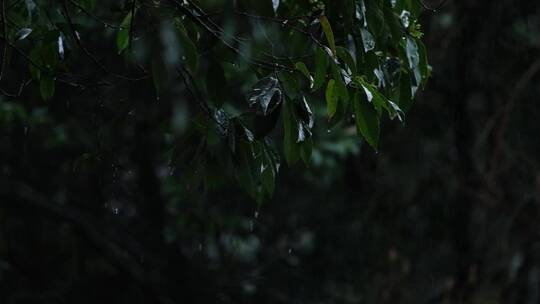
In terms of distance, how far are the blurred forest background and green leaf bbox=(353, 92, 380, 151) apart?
386cm

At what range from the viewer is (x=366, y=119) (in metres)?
2.20

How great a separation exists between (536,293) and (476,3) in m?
2.05

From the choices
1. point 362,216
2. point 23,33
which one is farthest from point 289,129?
point 362,216

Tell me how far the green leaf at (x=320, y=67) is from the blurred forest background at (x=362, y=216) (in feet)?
12.5

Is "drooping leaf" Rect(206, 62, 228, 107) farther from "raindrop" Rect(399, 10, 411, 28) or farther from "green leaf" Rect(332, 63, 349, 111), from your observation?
"raindrop" Rect(399, 10, 411, 28)

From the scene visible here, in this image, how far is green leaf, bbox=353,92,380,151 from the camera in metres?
2.19

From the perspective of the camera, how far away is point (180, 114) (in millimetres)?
2488

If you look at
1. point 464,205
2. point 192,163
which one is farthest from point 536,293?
point 192,163

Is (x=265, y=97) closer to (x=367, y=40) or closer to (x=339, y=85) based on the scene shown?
(x=339, y=85)

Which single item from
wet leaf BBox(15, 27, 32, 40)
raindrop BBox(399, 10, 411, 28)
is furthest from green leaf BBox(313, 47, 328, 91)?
wet leaf BBox(15, 27, 32, 40)

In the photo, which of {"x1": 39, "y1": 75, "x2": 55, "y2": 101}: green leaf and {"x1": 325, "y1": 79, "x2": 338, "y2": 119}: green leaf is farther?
{"x1": 39, "y1": 75, "x2": 55, "y2": 101}: green leaf

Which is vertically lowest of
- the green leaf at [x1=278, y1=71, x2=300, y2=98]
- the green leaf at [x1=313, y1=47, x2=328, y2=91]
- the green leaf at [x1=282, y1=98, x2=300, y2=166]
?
the green leaf at [x1=282, y1=98, x2=300, y2=166]

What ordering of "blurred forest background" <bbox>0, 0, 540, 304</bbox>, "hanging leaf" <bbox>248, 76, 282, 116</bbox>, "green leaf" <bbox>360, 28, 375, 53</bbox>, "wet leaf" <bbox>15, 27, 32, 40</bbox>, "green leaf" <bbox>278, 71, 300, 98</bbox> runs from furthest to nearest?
"blurred forest background" <bbox>0, 0, 540, 304</bbox>, "wet leaf" <bbox>15, 27, 32, 40</bbox>, "green leaf" <bbox>360, 28, 375, 53</bbox>, "green leaf" <bbox>278, 71, 300, 98</bbox>, "hanging leaf" <bbox>248, 76, 282, 116</bbox>

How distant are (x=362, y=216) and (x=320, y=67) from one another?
504 cm
